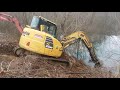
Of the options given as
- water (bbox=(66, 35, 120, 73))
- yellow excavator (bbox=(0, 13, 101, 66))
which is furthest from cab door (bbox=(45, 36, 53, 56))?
water (bbox=(66, 35, 120, 73))

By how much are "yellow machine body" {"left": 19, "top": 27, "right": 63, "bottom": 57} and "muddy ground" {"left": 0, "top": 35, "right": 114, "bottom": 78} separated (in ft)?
0.95

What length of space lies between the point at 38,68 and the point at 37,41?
2.82ft

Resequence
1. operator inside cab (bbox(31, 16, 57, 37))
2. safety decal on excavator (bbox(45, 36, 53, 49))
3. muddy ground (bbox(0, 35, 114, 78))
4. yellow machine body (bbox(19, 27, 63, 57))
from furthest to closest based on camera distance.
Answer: operator inside cab (bbox(31, 16, 57, 37)) < safety decal on excavator (bbox(45, 36, 53, 49)) < yellow machine body (bbox(19, 27, 63, 57)) < muddy ground (bbox(0, 35, 114, 78))

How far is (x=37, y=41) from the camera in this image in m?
9.45

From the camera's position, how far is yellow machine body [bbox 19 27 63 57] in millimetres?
9406

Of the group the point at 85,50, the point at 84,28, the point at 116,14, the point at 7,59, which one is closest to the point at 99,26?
the point at 116,14

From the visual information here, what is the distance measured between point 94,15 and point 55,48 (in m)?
4.86

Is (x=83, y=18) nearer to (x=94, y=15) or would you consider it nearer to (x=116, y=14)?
(x=94, y=15)

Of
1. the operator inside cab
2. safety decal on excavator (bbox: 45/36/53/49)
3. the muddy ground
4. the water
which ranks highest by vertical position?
the operator inside cab

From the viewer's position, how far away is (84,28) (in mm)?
12633

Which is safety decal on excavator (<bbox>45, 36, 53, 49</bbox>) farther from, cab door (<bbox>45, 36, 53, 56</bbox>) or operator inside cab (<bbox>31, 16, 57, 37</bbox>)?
operator inside cab (<bbox>31, 16, 57, 37</bbox>)

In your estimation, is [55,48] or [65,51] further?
[65,51]

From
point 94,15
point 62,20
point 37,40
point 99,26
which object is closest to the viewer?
point 37,40

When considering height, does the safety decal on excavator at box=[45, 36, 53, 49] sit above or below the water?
above
